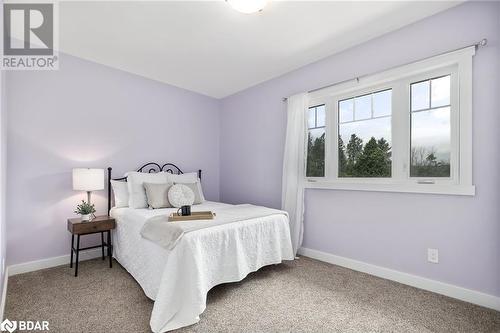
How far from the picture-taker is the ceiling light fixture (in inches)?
81.1

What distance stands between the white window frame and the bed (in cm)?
100

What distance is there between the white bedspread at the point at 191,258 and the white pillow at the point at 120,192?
5.0 inches

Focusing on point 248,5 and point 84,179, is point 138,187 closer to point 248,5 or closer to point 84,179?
point 84,179

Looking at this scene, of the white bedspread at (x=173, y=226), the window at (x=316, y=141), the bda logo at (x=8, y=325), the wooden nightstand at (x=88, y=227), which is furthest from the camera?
the window at (x=316, y=141)

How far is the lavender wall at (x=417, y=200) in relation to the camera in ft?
6.71

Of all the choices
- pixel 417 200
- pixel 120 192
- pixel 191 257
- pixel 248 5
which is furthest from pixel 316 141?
pixel 120 192

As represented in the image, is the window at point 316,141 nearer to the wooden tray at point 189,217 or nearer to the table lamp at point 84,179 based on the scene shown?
the wooden tray at point 189,217

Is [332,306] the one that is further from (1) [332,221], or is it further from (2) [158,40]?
(2) [158,40]

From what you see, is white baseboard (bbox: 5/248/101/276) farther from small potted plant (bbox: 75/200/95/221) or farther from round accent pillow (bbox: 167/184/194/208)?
round accent pillow (bbox: 167/184/194/208)

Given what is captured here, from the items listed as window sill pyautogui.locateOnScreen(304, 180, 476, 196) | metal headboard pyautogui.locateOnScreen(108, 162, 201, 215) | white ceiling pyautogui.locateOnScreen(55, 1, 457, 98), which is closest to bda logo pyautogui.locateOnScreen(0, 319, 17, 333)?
metal headboard pyautogui.locateOnScreen(108, 162, 201, 215)

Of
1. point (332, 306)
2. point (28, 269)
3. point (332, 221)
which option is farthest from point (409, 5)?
point (28, 269)

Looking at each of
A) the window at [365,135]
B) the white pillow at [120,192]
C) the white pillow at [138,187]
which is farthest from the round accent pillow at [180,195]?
the window at [365,135]

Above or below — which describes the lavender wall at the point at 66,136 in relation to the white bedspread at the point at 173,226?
above

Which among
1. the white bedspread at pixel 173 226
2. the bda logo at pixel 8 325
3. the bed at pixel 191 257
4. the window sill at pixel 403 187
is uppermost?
the window sill at pixel 403 187
